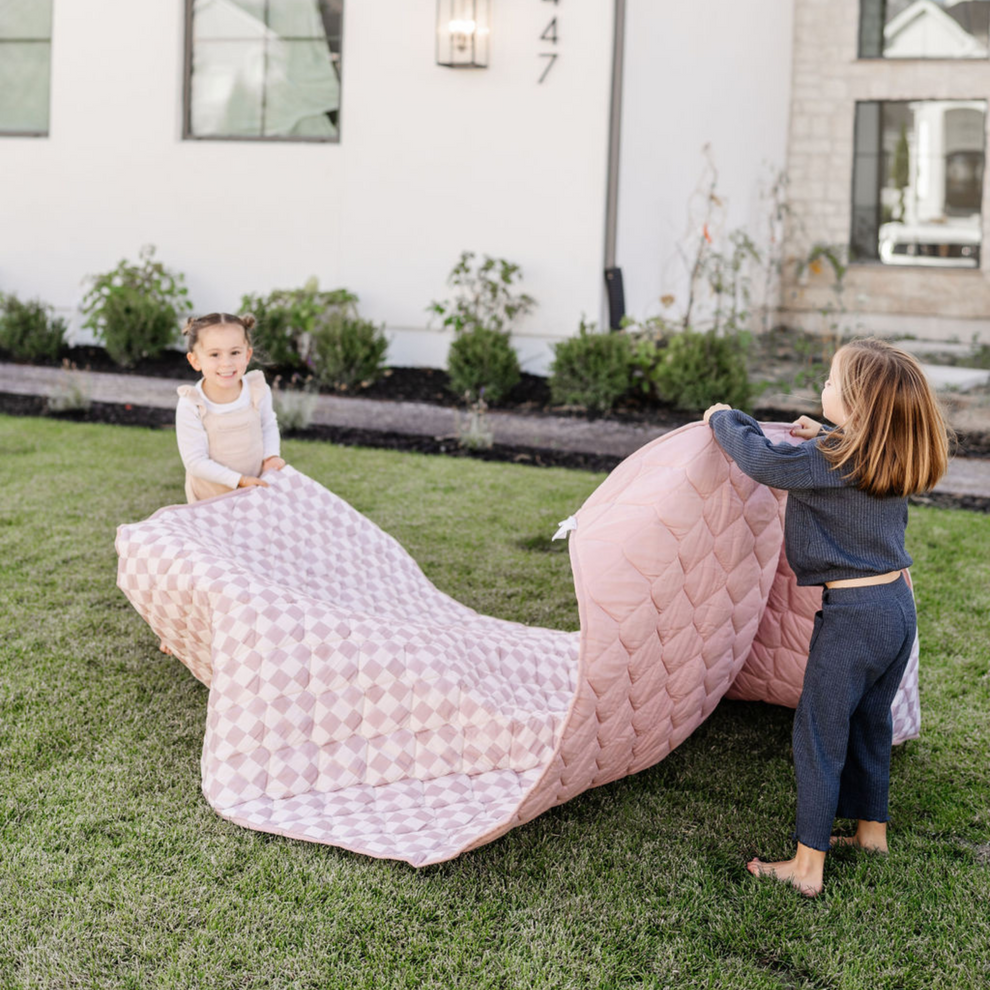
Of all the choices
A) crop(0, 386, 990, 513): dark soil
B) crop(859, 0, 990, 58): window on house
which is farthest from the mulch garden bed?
crop(859, 0, 990, 58): window on house

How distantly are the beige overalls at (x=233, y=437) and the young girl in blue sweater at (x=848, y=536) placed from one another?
6.17ft

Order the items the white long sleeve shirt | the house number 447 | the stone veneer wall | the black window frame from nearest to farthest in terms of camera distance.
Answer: the white long sleeve shirt < the house number 447 < the stone veneer wall < the black window frame

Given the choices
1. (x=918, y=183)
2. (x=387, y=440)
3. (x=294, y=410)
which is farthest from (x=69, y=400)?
(x=918, y=183)

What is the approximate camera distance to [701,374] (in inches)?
313

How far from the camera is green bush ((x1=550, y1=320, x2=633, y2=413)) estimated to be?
801cm

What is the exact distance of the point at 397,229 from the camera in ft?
30.0

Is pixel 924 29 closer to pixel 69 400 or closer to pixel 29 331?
pixel 29 331

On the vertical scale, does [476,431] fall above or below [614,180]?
below

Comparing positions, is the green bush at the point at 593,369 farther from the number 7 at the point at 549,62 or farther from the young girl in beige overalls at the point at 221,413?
the young girl in beige overalls at the point at 221,413

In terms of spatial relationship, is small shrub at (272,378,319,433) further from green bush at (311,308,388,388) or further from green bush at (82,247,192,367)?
green bush at (82,247,192,367)

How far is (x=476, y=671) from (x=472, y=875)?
0.83 metres

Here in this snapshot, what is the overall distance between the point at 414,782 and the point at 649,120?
7480mm

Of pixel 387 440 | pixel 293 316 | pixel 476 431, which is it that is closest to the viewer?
pixel 476 431

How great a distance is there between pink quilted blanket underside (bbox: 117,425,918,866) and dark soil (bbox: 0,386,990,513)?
3.45 meters
